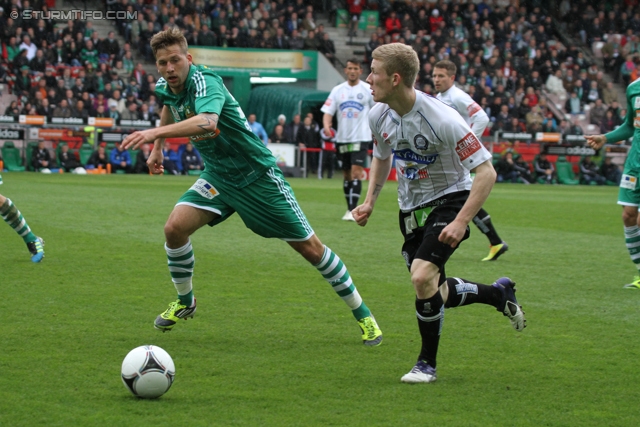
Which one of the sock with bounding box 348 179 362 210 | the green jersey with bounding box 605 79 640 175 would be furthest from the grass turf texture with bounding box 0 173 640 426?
the sock with bounding box 348 179 362 210

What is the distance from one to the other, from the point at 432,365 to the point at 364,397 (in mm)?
545

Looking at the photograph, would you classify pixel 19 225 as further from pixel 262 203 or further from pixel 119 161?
pixel 119 161

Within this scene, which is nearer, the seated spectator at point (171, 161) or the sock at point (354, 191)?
the sock at point (354, 191)

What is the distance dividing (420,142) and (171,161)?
71.5 feet

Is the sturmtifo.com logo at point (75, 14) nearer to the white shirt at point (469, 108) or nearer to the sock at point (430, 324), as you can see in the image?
the white shirt at point (469, 108)

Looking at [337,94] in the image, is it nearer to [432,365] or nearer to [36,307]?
[36,307]

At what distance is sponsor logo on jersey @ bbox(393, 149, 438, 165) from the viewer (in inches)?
195

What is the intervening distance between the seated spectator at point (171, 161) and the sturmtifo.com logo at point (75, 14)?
6.47 metres

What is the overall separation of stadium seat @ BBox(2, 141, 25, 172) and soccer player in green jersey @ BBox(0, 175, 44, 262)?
677 inches

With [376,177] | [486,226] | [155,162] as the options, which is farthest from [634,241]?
[155,162]

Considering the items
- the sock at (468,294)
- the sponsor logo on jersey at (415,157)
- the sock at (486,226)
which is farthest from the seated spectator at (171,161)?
the sponsor logo on jersey at (415,157)

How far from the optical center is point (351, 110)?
45.9ft

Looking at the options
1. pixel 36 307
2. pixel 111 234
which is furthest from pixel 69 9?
pixel 36 307

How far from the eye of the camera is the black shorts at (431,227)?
4723 millimetres
